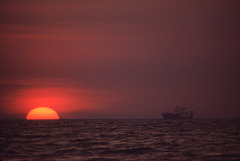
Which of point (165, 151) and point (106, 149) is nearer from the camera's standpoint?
point (165, 151)

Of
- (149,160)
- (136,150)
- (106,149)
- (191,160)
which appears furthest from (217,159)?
(106,149)

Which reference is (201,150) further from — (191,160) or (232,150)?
(191,160)

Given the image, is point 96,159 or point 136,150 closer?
point 96,159

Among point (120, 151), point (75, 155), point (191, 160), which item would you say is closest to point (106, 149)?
point (120, 151)

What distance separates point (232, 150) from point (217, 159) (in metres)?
5.99

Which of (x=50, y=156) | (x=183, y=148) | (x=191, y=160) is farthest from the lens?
(x=183, y=148)

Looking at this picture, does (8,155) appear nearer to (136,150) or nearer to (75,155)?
(75,155)

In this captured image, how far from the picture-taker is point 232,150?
33000 mm

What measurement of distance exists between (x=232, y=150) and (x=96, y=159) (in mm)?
13464

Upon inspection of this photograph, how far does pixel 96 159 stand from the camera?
2872 cm

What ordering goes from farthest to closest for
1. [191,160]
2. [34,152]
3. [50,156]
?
[34,152] → [50,156] → [191,160]

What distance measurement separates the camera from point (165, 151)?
3309 centimetres

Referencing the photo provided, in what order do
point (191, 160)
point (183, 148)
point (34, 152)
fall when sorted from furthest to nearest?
1. point (183, 148)
2. point (34, 152)
3. point (191, 160)

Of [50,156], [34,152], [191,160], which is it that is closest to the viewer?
[191,160]
